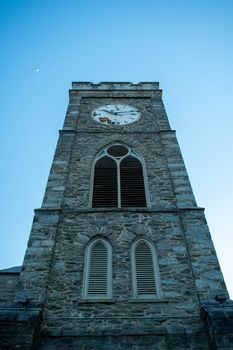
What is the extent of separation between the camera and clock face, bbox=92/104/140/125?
18.9 meters

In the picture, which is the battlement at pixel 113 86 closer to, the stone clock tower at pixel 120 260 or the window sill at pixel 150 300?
the stone clock tower at pixel 120 260

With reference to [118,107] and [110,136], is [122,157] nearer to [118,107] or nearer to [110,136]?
[110,136]

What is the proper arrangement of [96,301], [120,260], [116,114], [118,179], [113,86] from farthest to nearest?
[113,86] → [116,114] → [118,179] → [120,260] → [96,301]

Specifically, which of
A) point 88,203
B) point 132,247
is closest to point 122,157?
point 88,203

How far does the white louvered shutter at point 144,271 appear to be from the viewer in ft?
32.7

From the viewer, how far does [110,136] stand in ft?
56.9

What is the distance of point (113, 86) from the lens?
2258 centimetres

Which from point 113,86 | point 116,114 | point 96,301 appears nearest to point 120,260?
point 96,301

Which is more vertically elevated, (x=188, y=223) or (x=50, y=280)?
(x=188, y=223)

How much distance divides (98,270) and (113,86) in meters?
14.6

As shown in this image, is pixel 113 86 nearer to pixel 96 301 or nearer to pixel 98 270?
pixel 98 270

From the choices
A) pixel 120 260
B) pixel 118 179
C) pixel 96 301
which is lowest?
pixel 96 301

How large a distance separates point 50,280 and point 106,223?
2.70m

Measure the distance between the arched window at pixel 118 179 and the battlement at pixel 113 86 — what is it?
6936 millimetres
